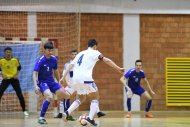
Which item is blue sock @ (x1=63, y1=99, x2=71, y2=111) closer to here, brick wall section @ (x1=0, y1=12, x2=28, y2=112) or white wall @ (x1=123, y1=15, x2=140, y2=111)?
brick wall section @ (x1=0, y1=12, x2=28, y2=112)

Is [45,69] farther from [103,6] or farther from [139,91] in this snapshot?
[103,6]

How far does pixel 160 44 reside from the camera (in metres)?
19.1

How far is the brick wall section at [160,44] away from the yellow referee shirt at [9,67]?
5.64 metres

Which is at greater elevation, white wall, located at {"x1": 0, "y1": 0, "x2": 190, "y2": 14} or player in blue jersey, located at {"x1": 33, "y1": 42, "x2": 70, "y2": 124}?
white wall, located at {"x1": 0, "y1": 0, "x2": 190, "y2": 14}

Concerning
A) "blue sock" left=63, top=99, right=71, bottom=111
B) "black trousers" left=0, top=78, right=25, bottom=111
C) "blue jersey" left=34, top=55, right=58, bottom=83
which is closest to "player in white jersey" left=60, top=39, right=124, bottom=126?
"blue jersey" left=34, top=55, right=58, bottom=83

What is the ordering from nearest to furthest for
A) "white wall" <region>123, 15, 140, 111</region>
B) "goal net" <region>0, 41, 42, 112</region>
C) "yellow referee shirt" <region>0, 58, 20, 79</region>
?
"yellow referee shirt" <region>0, 58, 20, 79</region> < "goal net" <region>0, 41, 42, 112</region> < "white wall" <region>123, 15, 140, 111</region>

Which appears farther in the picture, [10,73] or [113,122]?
[10,73]

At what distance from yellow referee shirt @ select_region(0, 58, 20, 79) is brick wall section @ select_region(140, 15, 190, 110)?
5.64 metres

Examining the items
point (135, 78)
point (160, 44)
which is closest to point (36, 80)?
point (135, 78)

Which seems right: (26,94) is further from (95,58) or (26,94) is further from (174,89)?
(95,58)

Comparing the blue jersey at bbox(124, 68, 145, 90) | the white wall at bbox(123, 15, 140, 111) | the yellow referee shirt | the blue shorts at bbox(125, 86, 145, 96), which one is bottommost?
the blue shorts at bbox(125, 86, 145, 96)

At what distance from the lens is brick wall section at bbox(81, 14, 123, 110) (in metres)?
18.7

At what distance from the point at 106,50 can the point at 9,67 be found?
4599 millimetres

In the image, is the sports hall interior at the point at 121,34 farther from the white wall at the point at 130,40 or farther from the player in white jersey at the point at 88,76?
the player in white jersey at the point at 88,76
